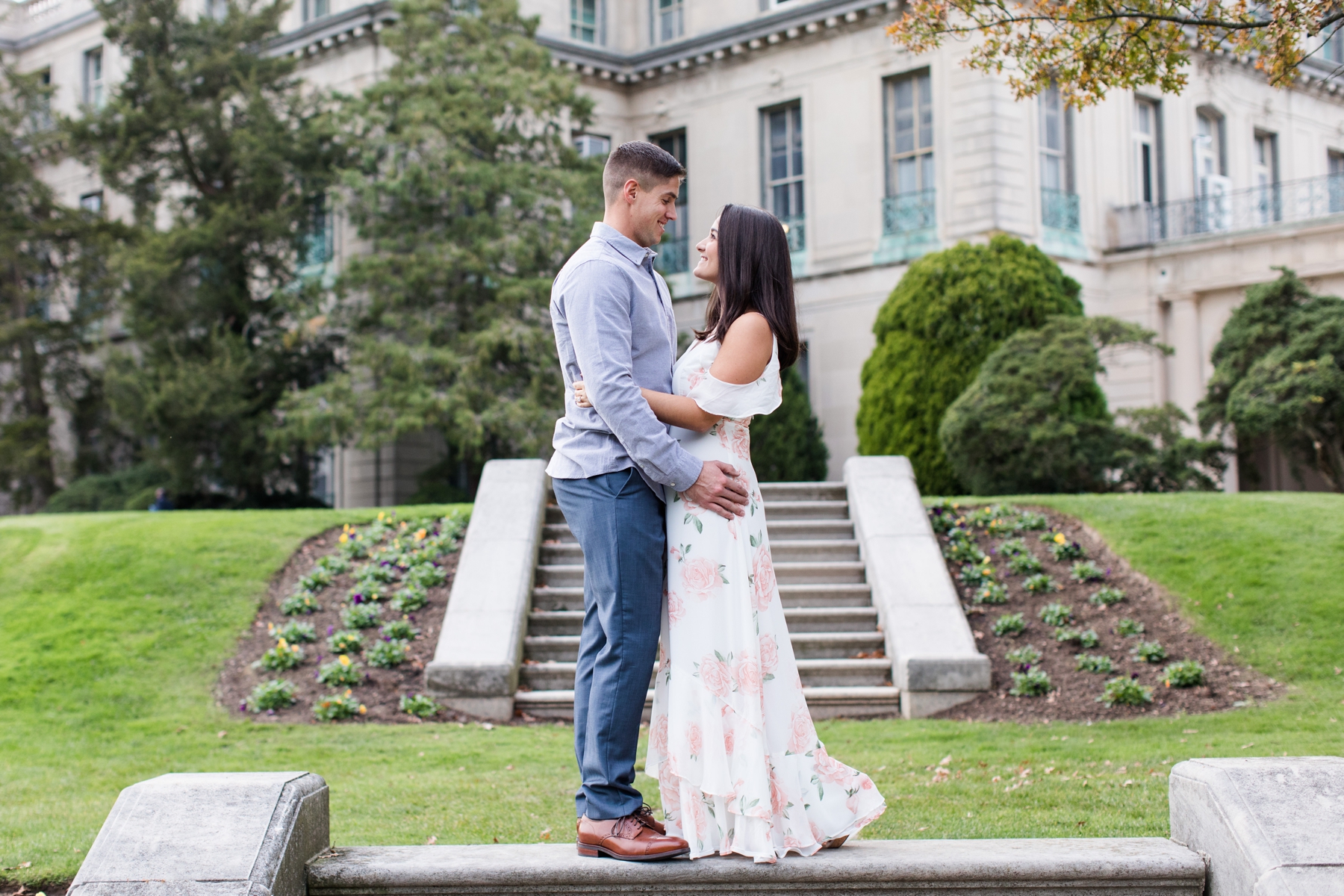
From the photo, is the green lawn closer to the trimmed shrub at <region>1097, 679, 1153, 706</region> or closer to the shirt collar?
the trimmed shrub at <region>1097, 679, 1153, 706</region>

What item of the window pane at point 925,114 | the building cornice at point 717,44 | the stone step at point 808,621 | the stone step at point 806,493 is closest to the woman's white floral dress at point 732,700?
the stone step at point 808,621

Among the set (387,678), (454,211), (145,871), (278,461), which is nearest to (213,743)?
(387,678)

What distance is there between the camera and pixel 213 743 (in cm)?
788

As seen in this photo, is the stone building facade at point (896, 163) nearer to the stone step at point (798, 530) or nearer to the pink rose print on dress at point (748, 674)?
the stone step at point (798, 530)

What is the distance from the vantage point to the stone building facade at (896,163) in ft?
71.8

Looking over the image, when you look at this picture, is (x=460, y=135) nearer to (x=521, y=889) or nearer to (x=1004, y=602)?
(x=1004, y=602)

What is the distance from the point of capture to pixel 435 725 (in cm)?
838

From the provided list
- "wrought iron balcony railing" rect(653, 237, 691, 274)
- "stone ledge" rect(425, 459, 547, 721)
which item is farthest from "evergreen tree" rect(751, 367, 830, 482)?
"stone ledge" rect(425, 459, 547, 721)

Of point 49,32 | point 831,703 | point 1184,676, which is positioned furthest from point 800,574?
point 49,32

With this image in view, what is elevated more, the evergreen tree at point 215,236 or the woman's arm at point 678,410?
the evergreen tree at point 215,236

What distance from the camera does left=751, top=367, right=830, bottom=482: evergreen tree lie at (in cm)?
2123

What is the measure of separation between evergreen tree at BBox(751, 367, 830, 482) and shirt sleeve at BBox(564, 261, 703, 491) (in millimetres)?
16842

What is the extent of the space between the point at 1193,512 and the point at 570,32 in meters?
18.2

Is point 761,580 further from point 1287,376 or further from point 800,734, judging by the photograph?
point 1287,376
